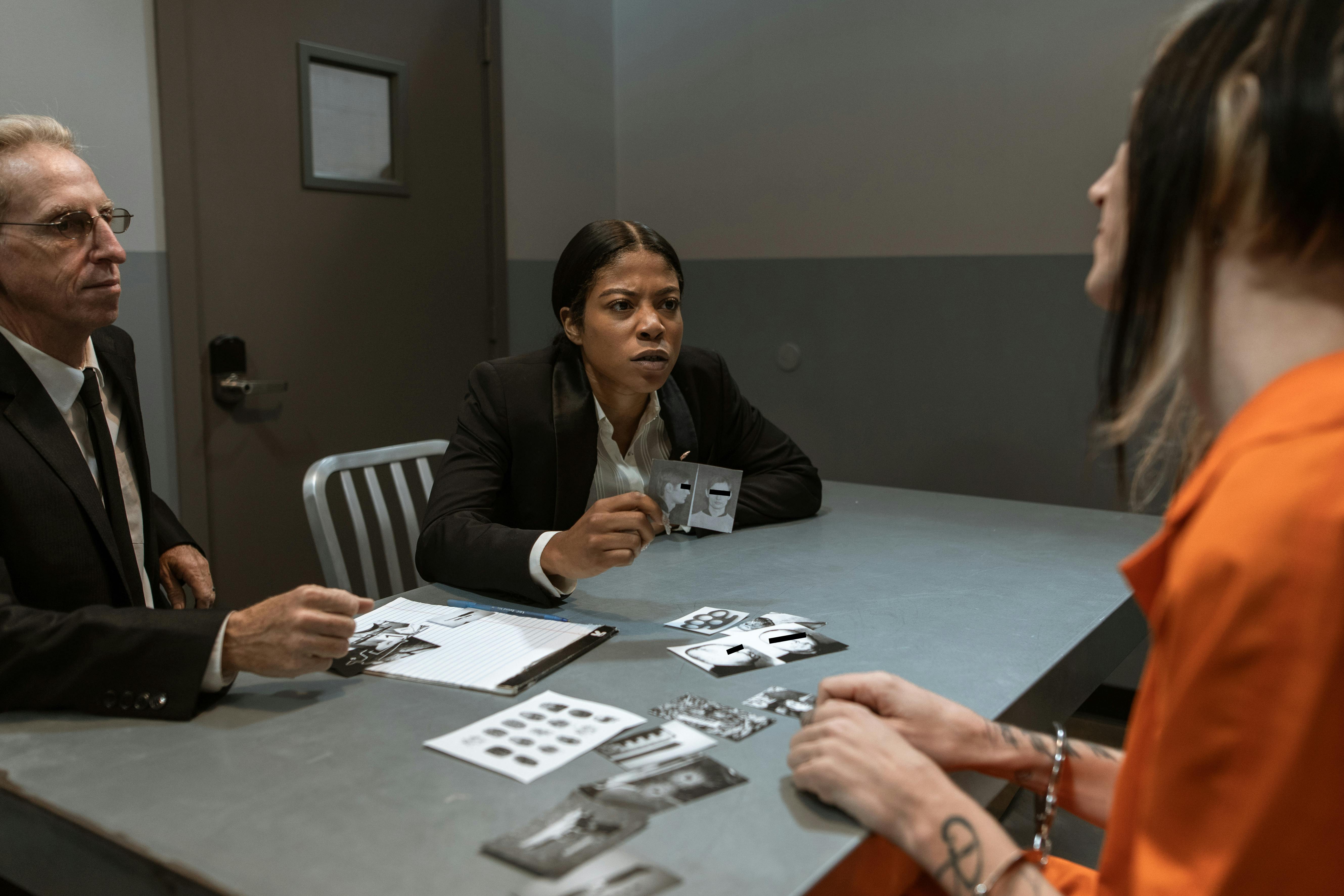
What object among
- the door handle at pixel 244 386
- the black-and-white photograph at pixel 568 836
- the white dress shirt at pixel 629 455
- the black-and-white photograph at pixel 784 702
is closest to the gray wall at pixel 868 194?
the door handle at pixel 244 386

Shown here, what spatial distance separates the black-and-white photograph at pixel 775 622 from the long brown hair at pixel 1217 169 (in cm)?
78

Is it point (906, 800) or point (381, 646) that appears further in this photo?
point (381, 646)

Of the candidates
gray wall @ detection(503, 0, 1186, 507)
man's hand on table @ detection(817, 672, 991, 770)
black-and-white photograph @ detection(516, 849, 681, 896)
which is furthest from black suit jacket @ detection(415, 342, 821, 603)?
gray wall @ detection(503, 0, 1186, 507)

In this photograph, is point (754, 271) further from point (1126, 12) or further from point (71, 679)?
point (71, 679)

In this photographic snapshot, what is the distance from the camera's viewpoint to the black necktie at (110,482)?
5.39 feet

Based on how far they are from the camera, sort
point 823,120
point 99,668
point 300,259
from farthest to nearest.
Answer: point 823,120 < point 300,259 < point 99,668

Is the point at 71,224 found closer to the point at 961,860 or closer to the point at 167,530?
the point at 167,530

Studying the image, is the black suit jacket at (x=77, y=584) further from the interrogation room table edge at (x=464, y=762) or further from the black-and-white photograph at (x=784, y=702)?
the black-and-white photograph at (x=784, y=702)

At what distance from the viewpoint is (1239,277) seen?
2.56ft

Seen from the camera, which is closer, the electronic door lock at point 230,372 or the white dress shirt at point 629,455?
the white dress shirt at point 629,455

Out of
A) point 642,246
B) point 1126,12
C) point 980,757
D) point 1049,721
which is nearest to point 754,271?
point 1126,12

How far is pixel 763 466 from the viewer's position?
2541mm

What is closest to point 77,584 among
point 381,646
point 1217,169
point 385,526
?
point 381,646

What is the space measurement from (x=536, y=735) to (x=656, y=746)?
5.8 inches
